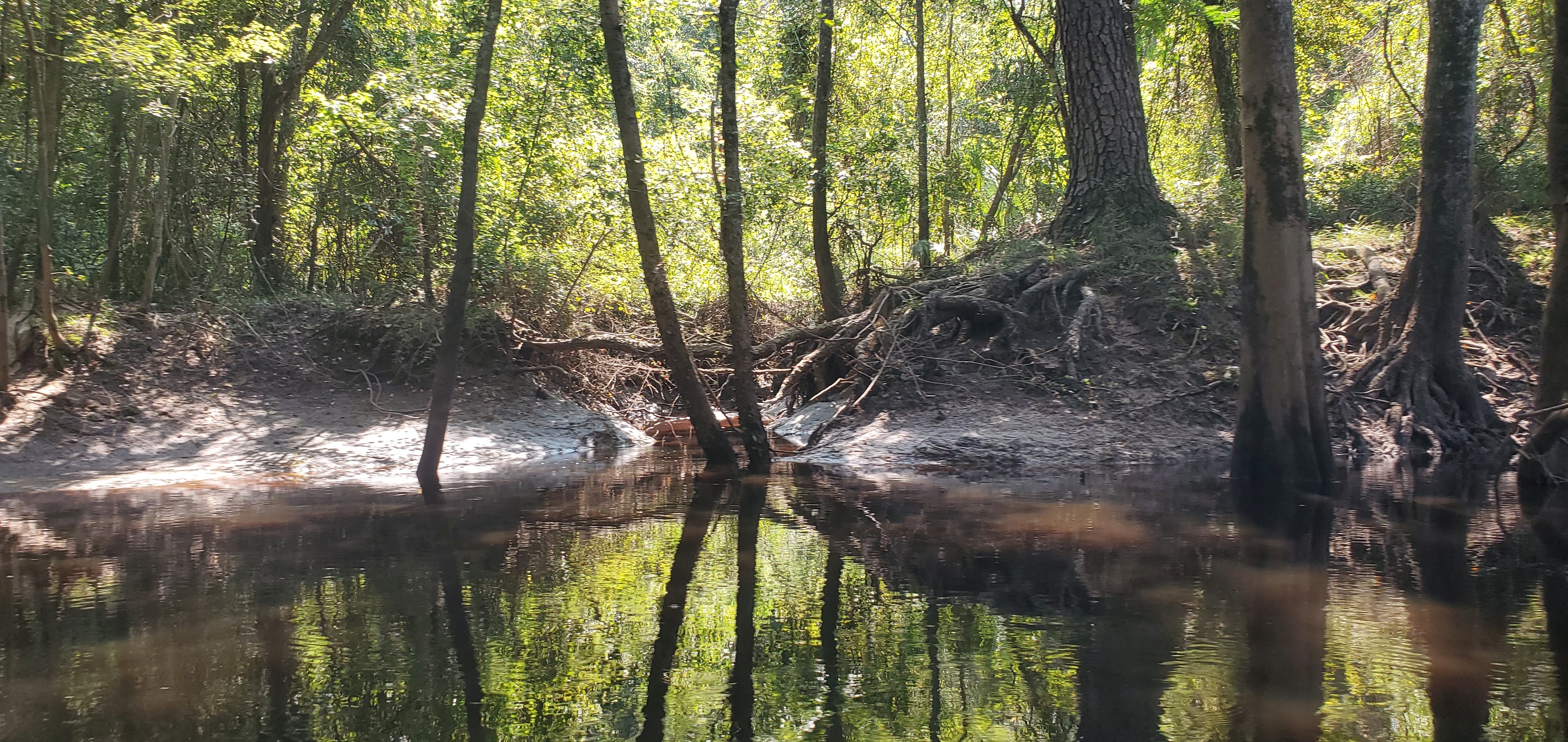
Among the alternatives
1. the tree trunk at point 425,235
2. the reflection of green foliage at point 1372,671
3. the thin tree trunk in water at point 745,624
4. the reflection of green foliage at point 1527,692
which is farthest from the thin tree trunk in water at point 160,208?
the reflection of green foliage at point 1527,692

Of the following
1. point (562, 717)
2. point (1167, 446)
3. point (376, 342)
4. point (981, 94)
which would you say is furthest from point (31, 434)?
point (981, 94)

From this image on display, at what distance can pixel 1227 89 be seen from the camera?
16188 mm

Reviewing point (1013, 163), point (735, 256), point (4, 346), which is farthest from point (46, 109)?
point (1013, 163)

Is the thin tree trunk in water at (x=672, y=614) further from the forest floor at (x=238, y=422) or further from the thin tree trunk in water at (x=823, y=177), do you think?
the thin tree trunk in water at (x=823, y=177)

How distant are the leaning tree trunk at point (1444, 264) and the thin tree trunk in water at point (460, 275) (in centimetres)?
1017

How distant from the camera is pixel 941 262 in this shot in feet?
53.7

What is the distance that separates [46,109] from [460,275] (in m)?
5.68

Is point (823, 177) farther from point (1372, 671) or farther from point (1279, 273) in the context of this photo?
point (1372, 671)

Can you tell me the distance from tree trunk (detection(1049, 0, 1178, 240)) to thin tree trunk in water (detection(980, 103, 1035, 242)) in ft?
10.0

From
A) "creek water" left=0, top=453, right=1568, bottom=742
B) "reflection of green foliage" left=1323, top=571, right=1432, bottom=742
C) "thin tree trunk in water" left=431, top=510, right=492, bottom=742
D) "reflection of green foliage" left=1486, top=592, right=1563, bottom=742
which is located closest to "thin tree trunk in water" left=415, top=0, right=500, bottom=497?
"creek water" left=0, top=453, right=1568, bottom=742

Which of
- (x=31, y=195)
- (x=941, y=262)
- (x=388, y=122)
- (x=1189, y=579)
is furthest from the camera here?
(x=941, y=262)

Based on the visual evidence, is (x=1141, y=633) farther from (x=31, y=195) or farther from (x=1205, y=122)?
(x=1205, y=122)

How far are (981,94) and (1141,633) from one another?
65.9 ft

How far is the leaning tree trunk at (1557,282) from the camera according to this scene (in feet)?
29.0
